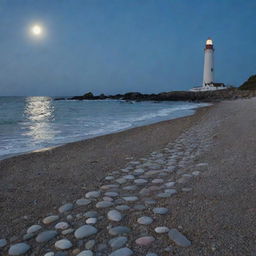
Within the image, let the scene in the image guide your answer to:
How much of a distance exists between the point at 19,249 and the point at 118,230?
84 centimetres

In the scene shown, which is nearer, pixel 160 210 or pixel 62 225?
pixel 62 225

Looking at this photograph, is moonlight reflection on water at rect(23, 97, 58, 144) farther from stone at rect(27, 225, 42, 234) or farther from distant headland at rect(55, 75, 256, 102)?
distant headland at rect(55, 75, 256, 102)

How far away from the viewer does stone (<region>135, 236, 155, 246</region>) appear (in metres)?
2.08

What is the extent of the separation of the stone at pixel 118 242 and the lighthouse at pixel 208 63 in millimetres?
76282

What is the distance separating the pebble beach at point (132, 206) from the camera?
2.07 metres

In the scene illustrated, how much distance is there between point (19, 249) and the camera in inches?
81.3

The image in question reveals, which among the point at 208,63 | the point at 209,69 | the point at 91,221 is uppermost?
the point at 208,63

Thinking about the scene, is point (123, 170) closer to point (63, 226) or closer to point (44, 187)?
point (44, 187)

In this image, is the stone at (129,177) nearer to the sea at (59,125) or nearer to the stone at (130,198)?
the stone at (130,198)

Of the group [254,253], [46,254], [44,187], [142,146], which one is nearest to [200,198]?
[254,253]

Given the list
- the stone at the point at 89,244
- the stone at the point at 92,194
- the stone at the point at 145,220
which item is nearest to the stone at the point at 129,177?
the stone at the point at 92,194

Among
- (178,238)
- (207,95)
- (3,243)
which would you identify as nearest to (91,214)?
(3,243)

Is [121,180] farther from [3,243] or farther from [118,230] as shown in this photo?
[3,243]

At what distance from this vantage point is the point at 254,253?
74.5 inches
